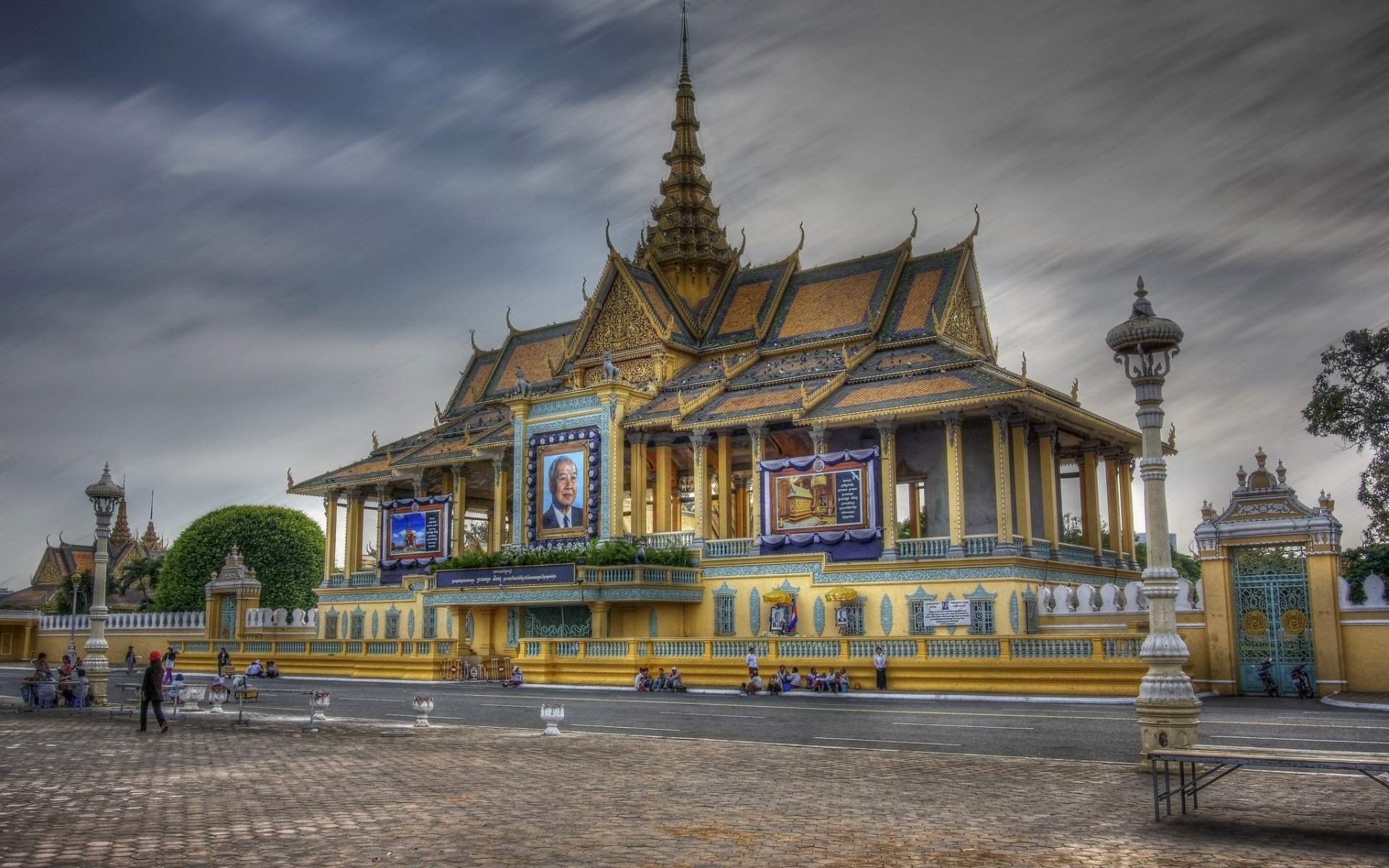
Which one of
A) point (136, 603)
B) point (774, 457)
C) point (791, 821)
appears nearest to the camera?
point (791, 821)

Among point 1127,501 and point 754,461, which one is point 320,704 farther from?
point 1127,501

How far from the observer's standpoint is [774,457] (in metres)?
44.0

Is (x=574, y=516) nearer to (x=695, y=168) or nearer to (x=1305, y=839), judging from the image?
(x=695, y=168)

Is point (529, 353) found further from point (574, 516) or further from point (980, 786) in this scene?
point (980, 786)

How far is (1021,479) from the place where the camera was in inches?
1373

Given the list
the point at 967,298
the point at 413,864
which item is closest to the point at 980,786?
the point at 413,864

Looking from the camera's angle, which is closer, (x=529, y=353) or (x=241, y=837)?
(x=241, y=837)

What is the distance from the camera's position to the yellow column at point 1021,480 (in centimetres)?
3447

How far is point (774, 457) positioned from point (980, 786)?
32814 mm

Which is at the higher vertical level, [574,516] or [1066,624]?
[574,516]

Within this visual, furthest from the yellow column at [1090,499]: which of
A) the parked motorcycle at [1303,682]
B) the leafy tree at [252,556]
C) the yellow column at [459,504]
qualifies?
the leafy tree at [252,556]

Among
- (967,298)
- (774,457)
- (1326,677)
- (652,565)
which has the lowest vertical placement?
(1326,677)

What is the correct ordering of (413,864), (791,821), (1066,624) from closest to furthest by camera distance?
(413,864) < (791,821) < (1066,624)

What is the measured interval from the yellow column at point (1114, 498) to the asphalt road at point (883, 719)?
16945 mm
